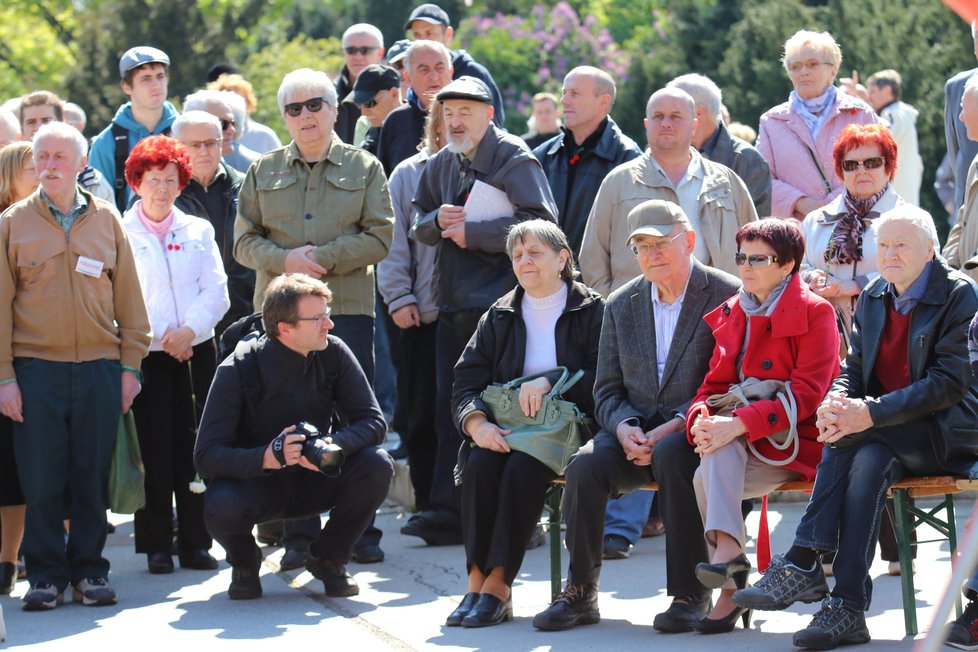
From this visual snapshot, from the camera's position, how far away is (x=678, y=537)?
6.19 metres

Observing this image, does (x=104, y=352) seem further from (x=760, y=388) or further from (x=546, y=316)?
(x=760, y=388)

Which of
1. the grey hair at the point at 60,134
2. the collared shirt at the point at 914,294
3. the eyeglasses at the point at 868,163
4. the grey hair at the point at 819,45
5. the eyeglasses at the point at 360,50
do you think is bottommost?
the collared shirt at the point at 914,294

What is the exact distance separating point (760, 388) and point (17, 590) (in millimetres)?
3598

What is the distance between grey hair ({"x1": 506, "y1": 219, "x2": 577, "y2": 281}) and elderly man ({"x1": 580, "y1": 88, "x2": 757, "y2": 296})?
2.63 feet

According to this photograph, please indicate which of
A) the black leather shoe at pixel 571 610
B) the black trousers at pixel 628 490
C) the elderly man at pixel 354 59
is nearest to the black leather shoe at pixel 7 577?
the black leather shoe at pixel 571 610

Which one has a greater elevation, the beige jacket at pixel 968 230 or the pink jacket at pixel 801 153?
the pink jacket at pixel 801 153

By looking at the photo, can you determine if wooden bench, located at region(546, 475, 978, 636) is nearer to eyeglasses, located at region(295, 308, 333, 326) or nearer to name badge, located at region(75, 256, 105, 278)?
eyeglasses, located at region(295, 308, 333, 326)

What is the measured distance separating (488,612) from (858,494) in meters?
1.58

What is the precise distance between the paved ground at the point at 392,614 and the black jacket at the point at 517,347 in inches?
33.2

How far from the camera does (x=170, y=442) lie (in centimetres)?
794

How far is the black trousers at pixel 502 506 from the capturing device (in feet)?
21.5

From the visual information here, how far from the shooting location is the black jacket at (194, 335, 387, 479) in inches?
281

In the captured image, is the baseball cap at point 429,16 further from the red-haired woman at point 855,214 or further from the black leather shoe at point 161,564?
the black leather shoe at point 161,564

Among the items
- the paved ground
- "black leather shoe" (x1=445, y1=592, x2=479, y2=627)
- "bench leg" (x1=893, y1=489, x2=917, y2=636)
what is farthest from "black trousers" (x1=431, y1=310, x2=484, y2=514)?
"bench leg" (x1=893, y1=489, x2=917, y2=636)
